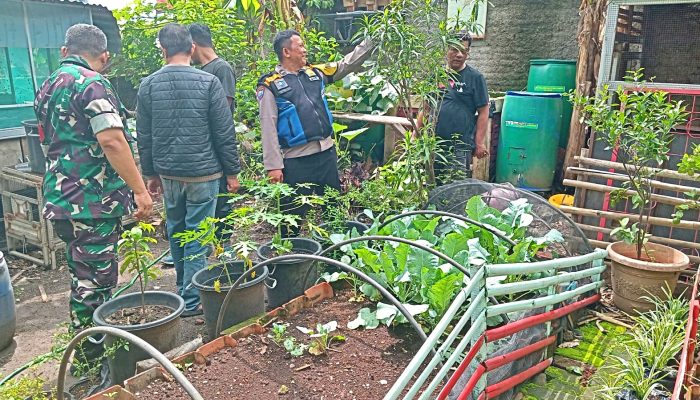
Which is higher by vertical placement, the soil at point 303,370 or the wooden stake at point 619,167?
the wooden stake at point 619,167

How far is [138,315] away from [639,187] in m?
3.55

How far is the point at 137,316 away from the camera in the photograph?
3.08 metres

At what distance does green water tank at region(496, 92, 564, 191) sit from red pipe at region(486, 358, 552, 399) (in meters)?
3.64

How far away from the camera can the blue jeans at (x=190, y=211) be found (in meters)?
3.85

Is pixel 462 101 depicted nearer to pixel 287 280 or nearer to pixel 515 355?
pixel 287 280

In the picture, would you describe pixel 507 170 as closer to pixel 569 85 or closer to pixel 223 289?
pixel 569 85

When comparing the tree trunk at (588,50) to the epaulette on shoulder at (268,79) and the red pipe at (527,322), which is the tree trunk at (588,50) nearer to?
the red pipe at (527,322)

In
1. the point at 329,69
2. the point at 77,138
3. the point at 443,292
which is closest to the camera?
the point at 443,292

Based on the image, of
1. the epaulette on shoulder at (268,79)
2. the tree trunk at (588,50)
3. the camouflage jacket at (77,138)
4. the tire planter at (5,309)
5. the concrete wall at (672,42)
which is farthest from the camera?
the concrete wall at (672,42)

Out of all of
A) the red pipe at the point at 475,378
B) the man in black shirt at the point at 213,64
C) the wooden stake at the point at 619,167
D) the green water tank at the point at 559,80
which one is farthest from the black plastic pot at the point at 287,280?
the green water tank at the point at 559,80

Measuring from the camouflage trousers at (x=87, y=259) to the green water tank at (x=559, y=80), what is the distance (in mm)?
5260

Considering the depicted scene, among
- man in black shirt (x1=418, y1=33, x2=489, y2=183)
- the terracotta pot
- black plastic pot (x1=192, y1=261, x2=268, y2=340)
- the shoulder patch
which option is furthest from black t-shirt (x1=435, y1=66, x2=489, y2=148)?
black plastic pot (x1=192, y1=261, x2=268, y2=340)

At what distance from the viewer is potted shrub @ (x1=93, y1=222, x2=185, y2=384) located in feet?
9.33

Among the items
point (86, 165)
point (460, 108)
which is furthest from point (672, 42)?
point (86, 165)
